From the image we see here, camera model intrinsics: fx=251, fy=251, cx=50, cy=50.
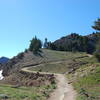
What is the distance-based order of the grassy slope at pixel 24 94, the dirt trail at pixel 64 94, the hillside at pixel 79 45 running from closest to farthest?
the grassy slope at pixel 24 94
the dirt trail at pixel 64 94
the hillside at pixel 79 45

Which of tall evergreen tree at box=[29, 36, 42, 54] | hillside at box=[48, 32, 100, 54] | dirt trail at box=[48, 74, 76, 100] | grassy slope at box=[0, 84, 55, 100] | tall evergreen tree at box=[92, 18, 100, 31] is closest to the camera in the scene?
grassy slope at box=[0, 84, 55, 100]

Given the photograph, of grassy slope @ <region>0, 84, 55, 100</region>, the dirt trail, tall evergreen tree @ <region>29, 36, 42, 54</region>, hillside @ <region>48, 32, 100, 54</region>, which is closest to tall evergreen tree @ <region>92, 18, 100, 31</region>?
the dirt trail

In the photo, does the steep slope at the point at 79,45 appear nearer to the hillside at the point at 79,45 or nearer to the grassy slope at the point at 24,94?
the hillside at the point at 79,45

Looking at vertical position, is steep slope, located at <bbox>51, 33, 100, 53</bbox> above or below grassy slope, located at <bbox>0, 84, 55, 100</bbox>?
above

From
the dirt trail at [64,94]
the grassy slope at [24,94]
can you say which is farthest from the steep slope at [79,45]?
the grassy slope at [24,94]

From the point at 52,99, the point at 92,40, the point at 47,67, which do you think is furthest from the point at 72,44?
the point at 52,99

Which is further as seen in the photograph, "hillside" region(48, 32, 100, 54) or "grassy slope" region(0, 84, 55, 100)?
"hillside" region(48, 32, 100, 54)

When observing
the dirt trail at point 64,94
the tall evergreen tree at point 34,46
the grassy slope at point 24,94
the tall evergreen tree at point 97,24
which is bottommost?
the dirt trail at point 64,94

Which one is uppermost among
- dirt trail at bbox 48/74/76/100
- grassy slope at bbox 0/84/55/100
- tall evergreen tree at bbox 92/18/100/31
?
tall evergreen tree at bbox 92/18/100/31

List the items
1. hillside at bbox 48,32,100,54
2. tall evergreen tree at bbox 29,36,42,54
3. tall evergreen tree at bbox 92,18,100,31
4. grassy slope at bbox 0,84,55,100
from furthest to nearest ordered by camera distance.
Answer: hillside at bbox 48,32,100,54 < tall evergreen tree at bbox 29,36,42,54 < tall evergreen tree at bbox 92,18,100,31 < grassy slope at bbox 0,84,55,100

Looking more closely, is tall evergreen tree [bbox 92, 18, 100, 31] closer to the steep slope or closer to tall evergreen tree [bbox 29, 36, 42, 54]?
tall evergreen tree [bbox 29, 36, 42, 54]

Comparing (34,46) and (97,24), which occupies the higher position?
(34,46)

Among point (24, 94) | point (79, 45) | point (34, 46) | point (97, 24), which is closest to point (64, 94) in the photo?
point (24, 94)

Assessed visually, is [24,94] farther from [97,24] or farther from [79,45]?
[79,45]
